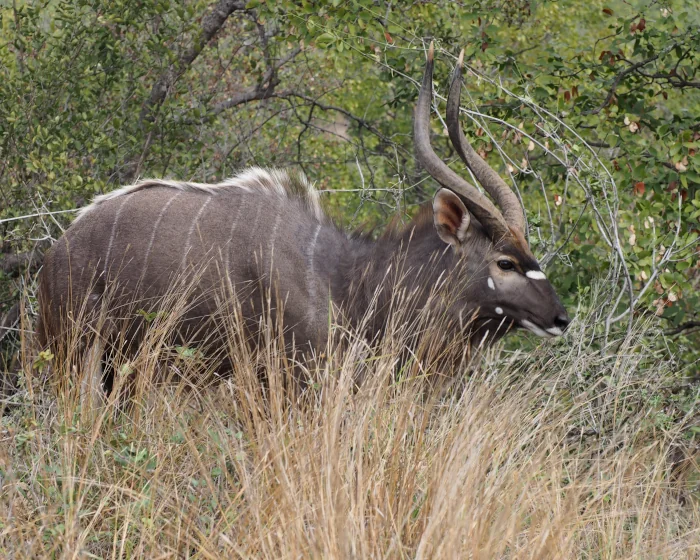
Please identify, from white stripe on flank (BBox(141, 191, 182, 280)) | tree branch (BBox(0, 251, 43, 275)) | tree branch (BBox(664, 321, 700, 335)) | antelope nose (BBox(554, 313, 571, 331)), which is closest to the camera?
antelope nose (BBox(554, 313, 571, 331))

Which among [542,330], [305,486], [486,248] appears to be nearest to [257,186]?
[486,248]

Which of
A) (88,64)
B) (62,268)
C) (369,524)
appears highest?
(88,64)

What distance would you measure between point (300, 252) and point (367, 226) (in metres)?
0.45

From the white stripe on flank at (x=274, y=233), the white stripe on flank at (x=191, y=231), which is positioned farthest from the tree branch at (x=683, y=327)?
the white stripe on flank at (x=191, y=231)

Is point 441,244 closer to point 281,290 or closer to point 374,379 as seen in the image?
point 281,290

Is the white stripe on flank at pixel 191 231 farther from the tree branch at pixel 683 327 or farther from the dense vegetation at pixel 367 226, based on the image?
the tree branch at pixel 683 327

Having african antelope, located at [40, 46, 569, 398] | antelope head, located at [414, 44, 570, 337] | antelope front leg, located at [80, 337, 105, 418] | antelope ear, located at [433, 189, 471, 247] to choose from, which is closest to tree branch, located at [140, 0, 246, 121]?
african antelope, located at [40, 46, 569, 398]

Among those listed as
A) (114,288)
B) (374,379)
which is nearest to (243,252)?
(114,288)

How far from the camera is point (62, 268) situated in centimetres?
425

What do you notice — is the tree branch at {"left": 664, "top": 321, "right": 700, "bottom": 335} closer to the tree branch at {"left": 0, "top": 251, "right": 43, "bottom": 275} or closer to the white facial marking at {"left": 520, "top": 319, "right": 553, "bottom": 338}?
the white facial marking at {"left": 520, "top": 319, "right": 553, "bottom": 338}

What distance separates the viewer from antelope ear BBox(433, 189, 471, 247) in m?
4.04

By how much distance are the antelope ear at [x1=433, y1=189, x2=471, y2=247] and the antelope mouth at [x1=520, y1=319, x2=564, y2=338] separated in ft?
1.34

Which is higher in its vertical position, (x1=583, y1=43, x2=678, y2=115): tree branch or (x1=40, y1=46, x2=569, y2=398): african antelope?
(x1=583, y1=43, x2=678, y2=115): tree branch

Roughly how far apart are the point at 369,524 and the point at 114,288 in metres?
1.84
